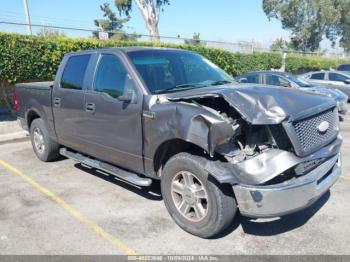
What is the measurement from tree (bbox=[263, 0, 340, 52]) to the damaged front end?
47983mm

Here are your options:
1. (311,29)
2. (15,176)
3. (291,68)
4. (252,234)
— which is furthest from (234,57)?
(311,29)

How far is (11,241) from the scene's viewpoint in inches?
150

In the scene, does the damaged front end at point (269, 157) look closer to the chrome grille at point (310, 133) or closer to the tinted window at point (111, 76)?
the chrome grille at point (310, 133)

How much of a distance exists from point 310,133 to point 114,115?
90.5 inches

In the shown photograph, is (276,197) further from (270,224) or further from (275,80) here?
(275,80)

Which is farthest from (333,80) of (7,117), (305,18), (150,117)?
(305,18)

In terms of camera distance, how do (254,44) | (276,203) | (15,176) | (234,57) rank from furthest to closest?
1. (254,44)
2. (234,57)
3. (15,176)
4. (276,203)

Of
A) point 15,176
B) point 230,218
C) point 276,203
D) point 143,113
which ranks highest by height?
point 143,113

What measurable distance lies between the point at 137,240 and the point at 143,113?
4.50 ft

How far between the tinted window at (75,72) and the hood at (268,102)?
6.80 ft

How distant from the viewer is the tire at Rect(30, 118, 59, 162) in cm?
641

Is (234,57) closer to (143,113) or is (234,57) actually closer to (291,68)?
(291,68)

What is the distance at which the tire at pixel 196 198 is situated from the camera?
3438 mm

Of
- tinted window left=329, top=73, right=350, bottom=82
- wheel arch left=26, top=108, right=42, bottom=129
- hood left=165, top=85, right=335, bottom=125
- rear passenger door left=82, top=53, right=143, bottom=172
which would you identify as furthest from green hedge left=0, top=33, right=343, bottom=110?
tinted window left=329, top=73, right=350, bottom=82
